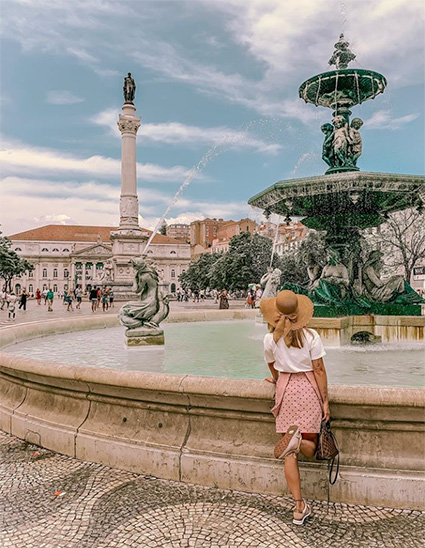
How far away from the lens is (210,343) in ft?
28.7

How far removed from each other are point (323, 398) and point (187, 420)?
4.07 feet

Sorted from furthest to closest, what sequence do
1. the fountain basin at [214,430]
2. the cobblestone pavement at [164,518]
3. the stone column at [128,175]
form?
1. the stone column at [128,175]
2. the fountain basin at [214,430]
3. the cobblestone pavement at [164,518]

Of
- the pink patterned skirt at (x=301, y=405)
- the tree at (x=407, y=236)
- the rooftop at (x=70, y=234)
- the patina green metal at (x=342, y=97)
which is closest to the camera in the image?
the pink patterned skirt at (x=301, y=405)

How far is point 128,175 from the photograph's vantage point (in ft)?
155

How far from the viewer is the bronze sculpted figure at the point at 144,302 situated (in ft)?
25.2

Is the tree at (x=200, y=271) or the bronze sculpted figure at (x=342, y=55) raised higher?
the bronze sculpted figure at (x=342, y=55)

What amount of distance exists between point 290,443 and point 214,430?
86 centimetres

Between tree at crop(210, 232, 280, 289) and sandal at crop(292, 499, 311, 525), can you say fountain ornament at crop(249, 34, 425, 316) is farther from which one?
tree at crop(210, 232, 280, 289)

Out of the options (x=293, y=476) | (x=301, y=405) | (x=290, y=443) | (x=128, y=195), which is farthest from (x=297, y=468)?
(x=128, y=195)

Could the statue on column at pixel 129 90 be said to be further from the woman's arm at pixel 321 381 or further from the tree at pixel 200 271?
the woman's arm at pixel 321 381

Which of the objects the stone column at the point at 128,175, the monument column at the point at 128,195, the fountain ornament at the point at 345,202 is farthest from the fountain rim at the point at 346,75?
the stone column at the point at 128,175

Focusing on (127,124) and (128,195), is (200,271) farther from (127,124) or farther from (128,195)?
(127,124)

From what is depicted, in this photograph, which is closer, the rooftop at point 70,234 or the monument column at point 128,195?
the monument column at point 128,195

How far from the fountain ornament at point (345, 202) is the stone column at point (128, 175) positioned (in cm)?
3798
